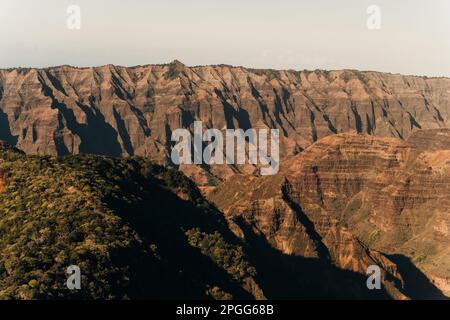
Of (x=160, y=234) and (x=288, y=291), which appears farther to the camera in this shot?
(x=288, y=291)

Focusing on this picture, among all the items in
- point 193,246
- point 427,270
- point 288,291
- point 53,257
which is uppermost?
point 53,257
